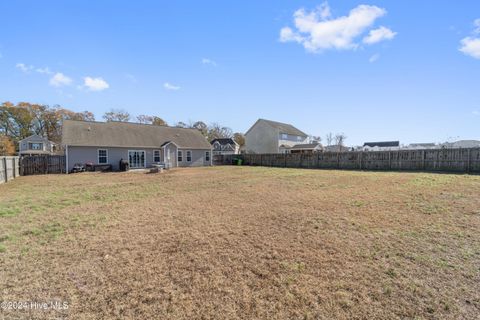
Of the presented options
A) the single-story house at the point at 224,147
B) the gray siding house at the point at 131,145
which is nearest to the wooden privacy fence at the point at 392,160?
the gray siding house at the point at 131,145

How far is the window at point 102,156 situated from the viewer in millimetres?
20141

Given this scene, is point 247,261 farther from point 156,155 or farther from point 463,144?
point 463,144

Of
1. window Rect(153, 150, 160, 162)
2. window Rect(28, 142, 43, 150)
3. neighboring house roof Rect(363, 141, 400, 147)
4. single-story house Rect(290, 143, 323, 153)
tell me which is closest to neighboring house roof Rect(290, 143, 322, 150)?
single-story house Rect(290, 143, 323, 153)

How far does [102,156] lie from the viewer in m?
20.3

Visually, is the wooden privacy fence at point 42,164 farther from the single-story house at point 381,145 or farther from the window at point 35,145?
the single-story house at point 381,145

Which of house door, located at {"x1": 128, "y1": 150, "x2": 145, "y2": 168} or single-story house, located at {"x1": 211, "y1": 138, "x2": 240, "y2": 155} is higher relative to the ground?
single-story house, located at {"x1": 211, "y1": 138, "x2": 240, "y2": 155}

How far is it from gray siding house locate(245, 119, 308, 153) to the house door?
68.5 feet

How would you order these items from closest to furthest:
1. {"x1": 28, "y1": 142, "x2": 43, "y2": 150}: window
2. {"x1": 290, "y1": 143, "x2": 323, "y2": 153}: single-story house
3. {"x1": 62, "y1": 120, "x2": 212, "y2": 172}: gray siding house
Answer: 1. {"x1": 62, "y1": 120, "x2": 212, "y2": 172}: gray siding house
2. {"x1": 290, "y1": 143, "x2": 323, "y2": 153}: single-story house
3. {"x1": 28, "y1": 142, "x2": 43, "y2": 150}: window

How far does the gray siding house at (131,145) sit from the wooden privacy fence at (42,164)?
39.5 inches

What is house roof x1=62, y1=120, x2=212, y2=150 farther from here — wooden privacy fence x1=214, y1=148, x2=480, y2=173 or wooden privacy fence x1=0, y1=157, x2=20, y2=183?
wooden privacy fence x1=214, y1=148, x2=480, y2=173

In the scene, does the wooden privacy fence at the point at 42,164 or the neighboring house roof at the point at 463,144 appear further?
the neighboring house roof at the point at 463,144

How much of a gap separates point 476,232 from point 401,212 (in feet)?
5.02

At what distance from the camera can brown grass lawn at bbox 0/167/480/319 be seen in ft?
8.64

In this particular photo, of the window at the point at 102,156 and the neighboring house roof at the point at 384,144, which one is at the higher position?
the neighboring house roof at the point at 384,144
